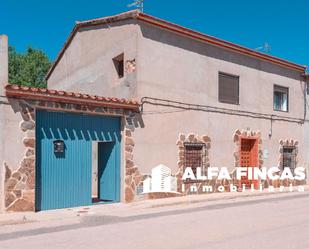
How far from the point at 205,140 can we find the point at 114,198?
4392mm

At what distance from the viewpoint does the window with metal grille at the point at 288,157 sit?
20.3 meters

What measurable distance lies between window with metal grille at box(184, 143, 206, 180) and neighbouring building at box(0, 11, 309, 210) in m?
0.04

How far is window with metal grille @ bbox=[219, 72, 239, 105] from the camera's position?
1698 centimetres

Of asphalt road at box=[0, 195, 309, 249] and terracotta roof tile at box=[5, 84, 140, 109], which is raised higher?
terracotta roof tile at box=[5, 84, 140, 109]

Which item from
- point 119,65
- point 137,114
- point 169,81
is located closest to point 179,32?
point 169,81

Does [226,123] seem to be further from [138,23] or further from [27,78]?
[27,78]

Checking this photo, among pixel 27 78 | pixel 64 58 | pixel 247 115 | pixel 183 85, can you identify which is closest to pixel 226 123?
pixel 247 115

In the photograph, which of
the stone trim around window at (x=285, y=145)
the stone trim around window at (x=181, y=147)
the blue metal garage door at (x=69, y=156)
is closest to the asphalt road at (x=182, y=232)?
the blue metal garage door at (x=69, y=156)

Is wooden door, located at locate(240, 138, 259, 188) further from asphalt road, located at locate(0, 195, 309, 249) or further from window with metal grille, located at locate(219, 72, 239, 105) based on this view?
asphalt road, located at locate(0, 195, 309, 249)

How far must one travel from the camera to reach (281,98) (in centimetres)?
2039

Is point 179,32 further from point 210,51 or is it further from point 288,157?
point 288,157

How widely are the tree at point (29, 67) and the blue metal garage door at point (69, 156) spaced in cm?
2117

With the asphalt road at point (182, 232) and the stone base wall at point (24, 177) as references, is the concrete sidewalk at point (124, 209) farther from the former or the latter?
the asphalt road at point (182, 232)

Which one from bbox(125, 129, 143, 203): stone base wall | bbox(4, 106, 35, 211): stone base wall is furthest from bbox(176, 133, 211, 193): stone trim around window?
bbox(4, 106, 35, 211): stone base wall
